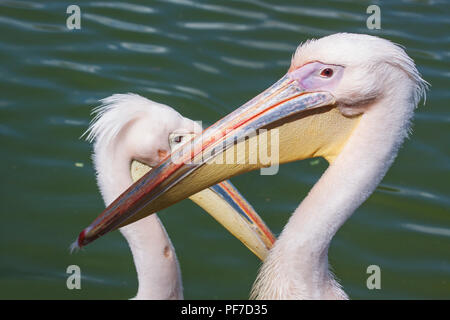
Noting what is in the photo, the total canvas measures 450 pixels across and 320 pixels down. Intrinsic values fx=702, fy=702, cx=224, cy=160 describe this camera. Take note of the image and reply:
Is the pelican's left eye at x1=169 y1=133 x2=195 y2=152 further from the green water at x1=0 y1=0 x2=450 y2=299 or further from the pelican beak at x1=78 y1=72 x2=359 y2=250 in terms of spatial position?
the green water at x1=0 y1=0 x2=450 y2=299

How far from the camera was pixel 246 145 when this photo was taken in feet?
9.12

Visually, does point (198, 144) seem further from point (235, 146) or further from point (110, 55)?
point (110, 55)

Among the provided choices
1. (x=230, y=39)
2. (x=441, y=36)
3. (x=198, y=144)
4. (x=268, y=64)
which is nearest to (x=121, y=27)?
(x=230, y=39)

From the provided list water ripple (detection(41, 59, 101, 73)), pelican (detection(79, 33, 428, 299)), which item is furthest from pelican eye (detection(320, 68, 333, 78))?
water ripple (detection(41, 59, 101, 73))

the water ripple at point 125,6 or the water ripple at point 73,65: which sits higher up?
the water ripple at point 125,6

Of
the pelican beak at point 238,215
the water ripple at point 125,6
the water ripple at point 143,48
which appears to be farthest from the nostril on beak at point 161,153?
the water ripple at point 125,6

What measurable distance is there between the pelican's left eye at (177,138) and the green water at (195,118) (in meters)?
1.29

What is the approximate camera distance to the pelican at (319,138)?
8.92 ft

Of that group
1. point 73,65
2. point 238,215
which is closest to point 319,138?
point 238,215

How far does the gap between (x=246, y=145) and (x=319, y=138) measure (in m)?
0.32

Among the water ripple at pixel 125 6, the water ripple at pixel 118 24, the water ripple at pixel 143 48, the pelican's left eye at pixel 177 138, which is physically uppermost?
the water ripple at pixel 125 6

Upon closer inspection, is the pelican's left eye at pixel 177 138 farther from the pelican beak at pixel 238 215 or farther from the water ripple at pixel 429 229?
the water ripple at pixel 429 229

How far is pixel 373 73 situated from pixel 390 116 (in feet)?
0.59

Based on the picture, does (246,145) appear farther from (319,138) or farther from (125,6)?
(125,6)
